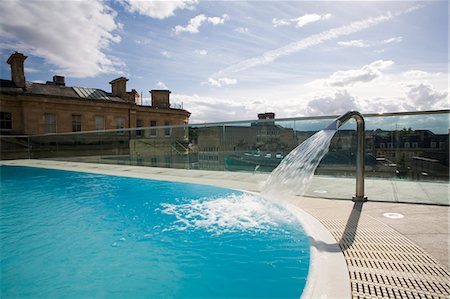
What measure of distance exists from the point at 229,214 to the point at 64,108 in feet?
80.4

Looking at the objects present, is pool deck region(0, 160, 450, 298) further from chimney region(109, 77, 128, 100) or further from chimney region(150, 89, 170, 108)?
chimney region(150, 89, 170, 108)

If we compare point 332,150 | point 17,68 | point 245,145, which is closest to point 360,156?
point 332,150

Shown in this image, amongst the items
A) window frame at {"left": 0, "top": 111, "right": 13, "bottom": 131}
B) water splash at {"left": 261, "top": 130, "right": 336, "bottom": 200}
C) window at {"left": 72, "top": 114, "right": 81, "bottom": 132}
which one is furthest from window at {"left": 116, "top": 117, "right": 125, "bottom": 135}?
water splash at {"left": 261, "top": 130, "right": 336, "bottom": 200}

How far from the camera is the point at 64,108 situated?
77.3ft

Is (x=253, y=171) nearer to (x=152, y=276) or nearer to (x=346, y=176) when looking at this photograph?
(x=346, y=176)

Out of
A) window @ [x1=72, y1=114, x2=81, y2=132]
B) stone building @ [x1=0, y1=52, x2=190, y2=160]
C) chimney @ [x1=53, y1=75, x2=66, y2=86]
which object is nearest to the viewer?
stone building @ [x1=0, y1=52, x2=190, y2=160]

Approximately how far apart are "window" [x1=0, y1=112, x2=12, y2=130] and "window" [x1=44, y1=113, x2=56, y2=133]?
242cm

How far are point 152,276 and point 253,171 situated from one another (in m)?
6.30

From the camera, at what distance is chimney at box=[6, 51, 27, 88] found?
22.1 metres

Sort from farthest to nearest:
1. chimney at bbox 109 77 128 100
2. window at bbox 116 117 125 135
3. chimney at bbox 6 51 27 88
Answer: chimney at bbox 109 77 128 100 < window at bbox 116 117 125 135 < chimney at bbox 6 51 27 88

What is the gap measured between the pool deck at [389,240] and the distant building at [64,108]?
80.6 feet

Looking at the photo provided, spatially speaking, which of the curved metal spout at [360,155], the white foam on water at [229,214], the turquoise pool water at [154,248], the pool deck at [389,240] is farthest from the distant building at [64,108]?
the curved metal spout at [360,155]

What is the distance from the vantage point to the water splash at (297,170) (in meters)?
5.85

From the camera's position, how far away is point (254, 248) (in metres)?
3.47
